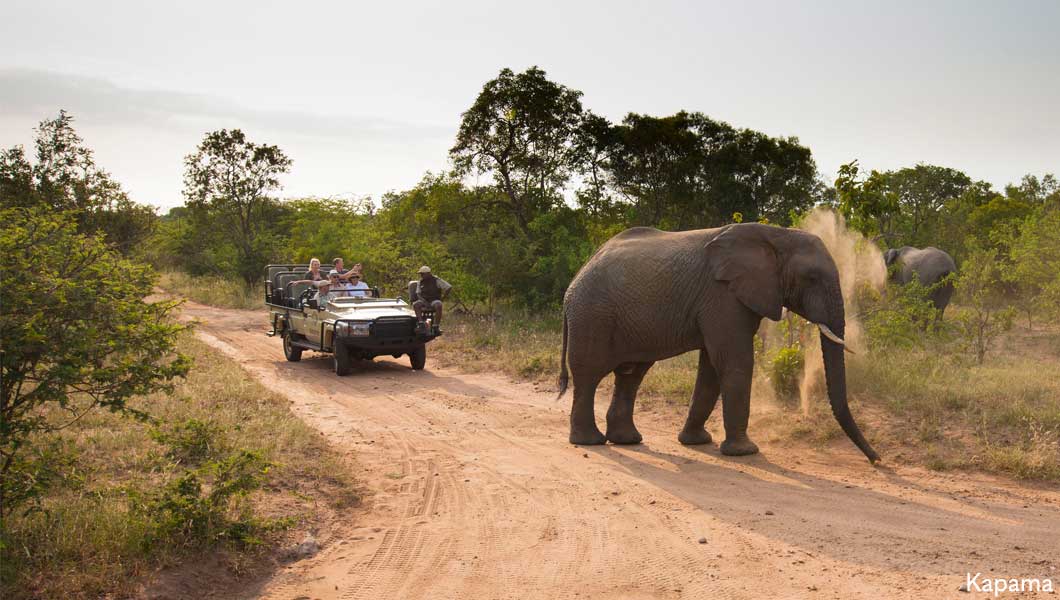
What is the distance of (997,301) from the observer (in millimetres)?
21203

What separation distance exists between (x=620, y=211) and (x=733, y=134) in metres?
4.14

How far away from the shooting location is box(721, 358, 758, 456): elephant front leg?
26.7ft

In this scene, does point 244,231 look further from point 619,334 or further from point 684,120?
point 619,334

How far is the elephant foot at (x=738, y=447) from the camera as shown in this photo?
824 cm

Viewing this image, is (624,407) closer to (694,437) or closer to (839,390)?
(694,437)

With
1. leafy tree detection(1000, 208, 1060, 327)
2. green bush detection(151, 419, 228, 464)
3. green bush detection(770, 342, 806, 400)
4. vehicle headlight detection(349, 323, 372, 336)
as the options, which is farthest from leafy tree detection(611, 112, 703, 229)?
green bush detection(151, 419, 228, 464)

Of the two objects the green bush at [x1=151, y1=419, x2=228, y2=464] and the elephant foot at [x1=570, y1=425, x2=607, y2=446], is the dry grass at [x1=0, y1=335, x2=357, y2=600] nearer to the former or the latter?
the green bush at [x1=151, y1=419, x2=228, y2=464]

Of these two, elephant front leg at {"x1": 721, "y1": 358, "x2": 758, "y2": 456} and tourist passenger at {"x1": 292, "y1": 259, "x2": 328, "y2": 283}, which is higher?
tourist passenger at {"x1": 292, "y1": 259, "x2": 328, "y2": 283}

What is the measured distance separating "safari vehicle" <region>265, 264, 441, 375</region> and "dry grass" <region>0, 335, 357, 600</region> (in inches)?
112

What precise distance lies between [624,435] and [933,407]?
11.2 feet

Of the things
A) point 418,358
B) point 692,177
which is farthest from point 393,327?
point 692,177

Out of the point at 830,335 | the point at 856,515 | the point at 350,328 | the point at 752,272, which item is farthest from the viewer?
the point at 350,328

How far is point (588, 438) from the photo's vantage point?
898 centimetres

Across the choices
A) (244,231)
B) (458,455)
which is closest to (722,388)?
(458,455)
